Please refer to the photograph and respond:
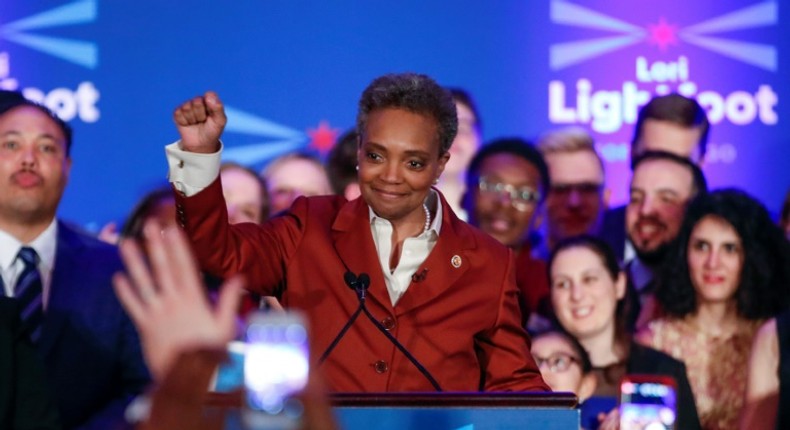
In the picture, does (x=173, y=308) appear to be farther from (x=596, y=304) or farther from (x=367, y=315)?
(x=596, y=304)

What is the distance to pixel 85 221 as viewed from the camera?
512 cm

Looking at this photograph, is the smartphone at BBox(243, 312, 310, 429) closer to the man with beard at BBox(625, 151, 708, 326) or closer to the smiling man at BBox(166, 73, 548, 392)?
the smiling man at BBox(166, 73, 548, 392)

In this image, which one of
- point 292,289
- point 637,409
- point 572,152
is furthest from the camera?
point 572,152

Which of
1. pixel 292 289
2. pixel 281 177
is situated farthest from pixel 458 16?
A: pixel 292 289

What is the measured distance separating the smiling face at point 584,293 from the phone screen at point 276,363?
10.0ft

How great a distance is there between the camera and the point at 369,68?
5254 millimetres

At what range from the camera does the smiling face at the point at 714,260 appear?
4227 mm

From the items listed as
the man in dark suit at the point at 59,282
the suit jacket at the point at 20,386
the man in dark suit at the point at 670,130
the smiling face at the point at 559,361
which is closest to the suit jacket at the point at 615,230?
the man in dark suit at the point at 670,130

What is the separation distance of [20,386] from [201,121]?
0.57 m

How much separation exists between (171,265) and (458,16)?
406cm

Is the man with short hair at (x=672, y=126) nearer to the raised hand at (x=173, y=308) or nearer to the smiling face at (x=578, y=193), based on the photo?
the smiling face at (x=578, y=193)

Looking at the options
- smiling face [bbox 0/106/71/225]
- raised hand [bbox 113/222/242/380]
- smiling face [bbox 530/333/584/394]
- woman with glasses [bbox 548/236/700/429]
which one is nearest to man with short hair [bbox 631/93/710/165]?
woman with glasses [bbox 548/236/700/429]

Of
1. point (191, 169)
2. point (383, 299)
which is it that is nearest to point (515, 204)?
point (383, 299)

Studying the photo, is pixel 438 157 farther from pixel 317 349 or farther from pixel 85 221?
pixel 85 221
